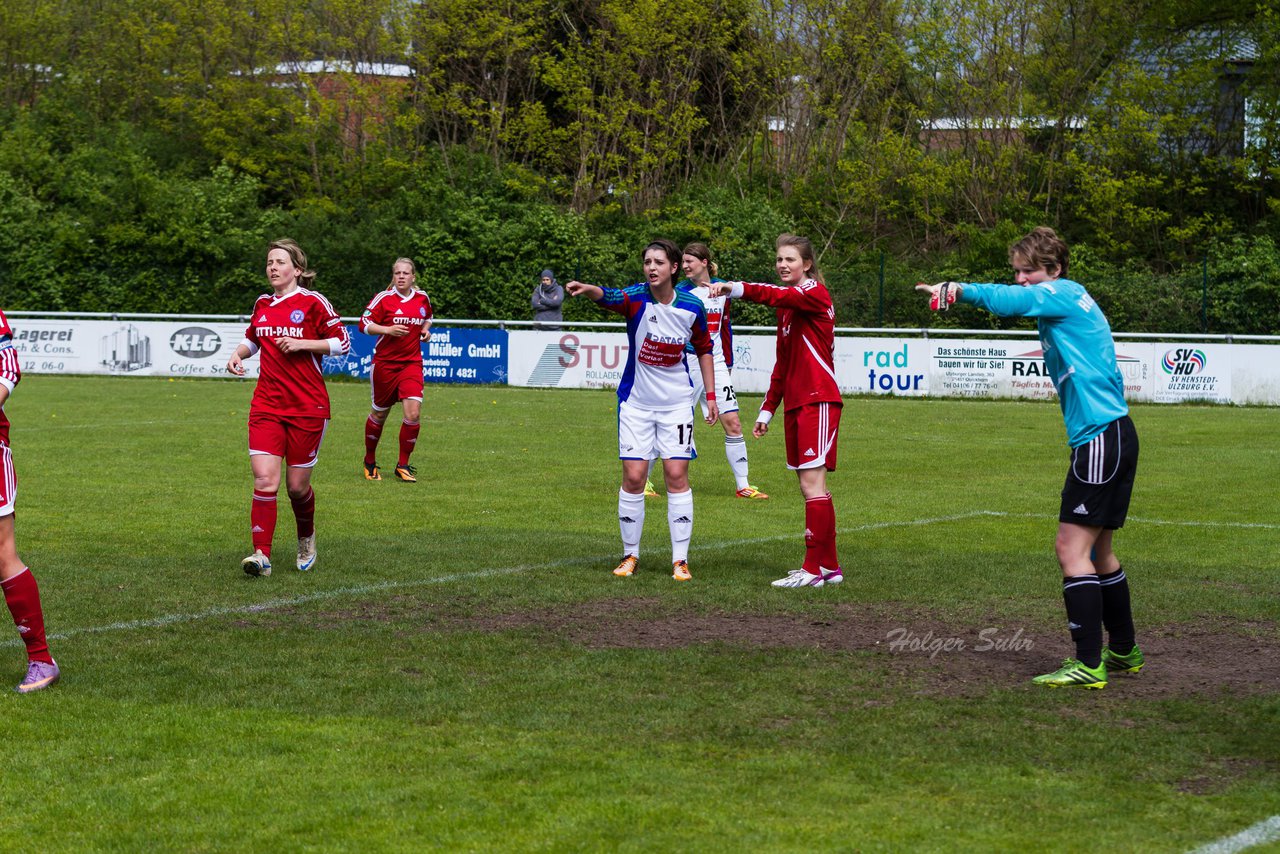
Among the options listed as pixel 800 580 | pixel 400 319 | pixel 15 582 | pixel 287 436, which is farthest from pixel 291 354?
pixel 400 319

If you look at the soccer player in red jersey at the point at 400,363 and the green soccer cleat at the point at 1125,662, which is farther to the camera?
the soccer player in red jersey at the point at 400,363

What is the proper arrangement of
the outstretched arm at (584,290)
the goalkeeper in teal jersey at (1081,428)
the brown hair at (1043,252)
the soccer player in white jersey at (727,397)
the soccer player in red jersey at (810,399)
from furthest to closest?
the soccer player in white jersey at (727,397) → the soccer player in red jersey at (810,399) → the outstretched arm at (584,290) → the brown hair at (1043,252) → the goalkeeper in teal jersey at (1081,428)

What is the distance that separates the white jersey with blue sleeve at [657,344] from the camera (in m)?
9.39

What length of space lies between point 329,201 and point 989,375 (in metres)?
21.9

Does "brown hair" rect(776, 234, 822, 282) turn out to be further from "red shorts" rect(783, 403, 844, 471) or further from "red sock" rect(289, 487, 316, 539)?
A: "red sock" rect(289, 487, 316, 539)

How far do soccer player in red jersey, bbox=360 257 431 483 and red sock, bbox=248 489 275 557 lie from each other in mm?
5182

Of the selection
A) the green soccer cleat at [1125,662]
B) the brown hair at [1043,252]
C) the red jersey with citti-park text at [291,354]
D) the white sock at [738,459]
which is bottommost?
the green soccer cleat at [1125,662]

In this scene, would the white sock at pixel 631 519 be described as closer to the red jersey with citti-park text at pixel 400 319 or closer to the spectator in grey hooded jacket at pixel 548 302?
the red jersey with citti-park text at pixel 400 319

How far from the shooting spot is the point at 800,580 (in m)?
9.07

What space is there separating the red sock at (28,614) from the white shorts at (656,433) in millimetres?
3919

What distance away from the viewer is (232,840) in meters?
4.52

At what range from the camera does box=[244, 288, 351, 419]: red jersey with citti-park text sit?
9.59 meters

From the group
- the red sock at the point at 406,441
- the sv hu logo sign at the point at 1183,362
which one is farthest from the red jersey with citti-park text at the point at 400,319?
the sv hu logo sign at the point at 1183,362

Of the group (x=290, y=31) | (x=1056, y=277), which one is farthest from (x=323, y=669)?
(x=290, y=31)
